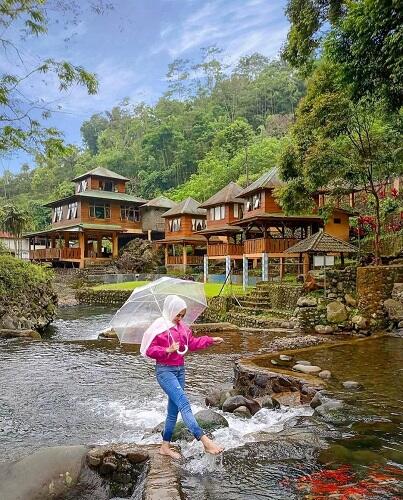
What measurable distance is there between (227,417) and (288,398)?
137 cm


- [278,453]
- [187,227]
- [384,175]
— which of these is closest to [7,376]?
[278,453]

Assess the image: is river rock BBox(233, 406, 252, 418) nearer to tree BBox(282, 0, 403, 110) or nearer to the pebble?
the pebble

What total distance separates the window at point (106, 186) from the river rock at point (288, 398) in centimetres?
4597

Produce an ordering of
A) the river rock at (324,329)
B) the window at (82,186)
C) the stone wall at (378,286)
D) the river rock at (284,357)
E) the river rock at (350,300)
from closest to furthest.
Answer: the river rock at (284,357)
the stone wall at (378,286)
the river rock at (324,329)
the river rock at (350,300)
the window at (82,186)

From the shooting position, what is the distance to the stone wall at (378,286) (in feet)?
48.3

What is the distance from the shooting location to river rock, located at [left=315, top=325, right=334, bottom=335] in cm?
1520

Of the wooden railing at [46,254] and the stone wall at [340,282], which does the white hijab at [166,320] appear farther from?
the wooden railing at [46,254]

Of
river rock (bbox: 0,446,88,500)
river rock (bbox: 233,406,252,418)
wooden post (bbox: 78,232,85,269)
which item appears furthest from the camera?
wooden post (bbox: 78,232,85,269)

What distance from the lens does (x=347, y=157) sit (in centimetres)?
1703

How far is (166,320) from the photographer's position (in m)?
4.77

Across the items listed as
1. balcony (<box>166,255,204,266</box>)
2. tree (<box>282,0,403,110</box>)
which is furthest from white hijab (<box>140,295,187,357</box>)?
balcony (<box>166,255,204,266</box>)

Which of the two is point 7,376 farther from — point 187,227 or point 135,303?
point 187,227

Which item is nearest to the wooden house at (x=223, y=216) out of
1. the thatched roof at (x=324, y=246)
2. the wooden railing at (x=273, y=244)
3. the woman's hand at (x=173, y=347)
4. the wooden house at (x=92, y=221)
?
the wooden railing at (x=273, y=244)

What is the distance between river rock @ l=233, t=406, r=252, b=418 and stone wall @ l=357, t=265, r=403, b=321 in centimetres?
929
